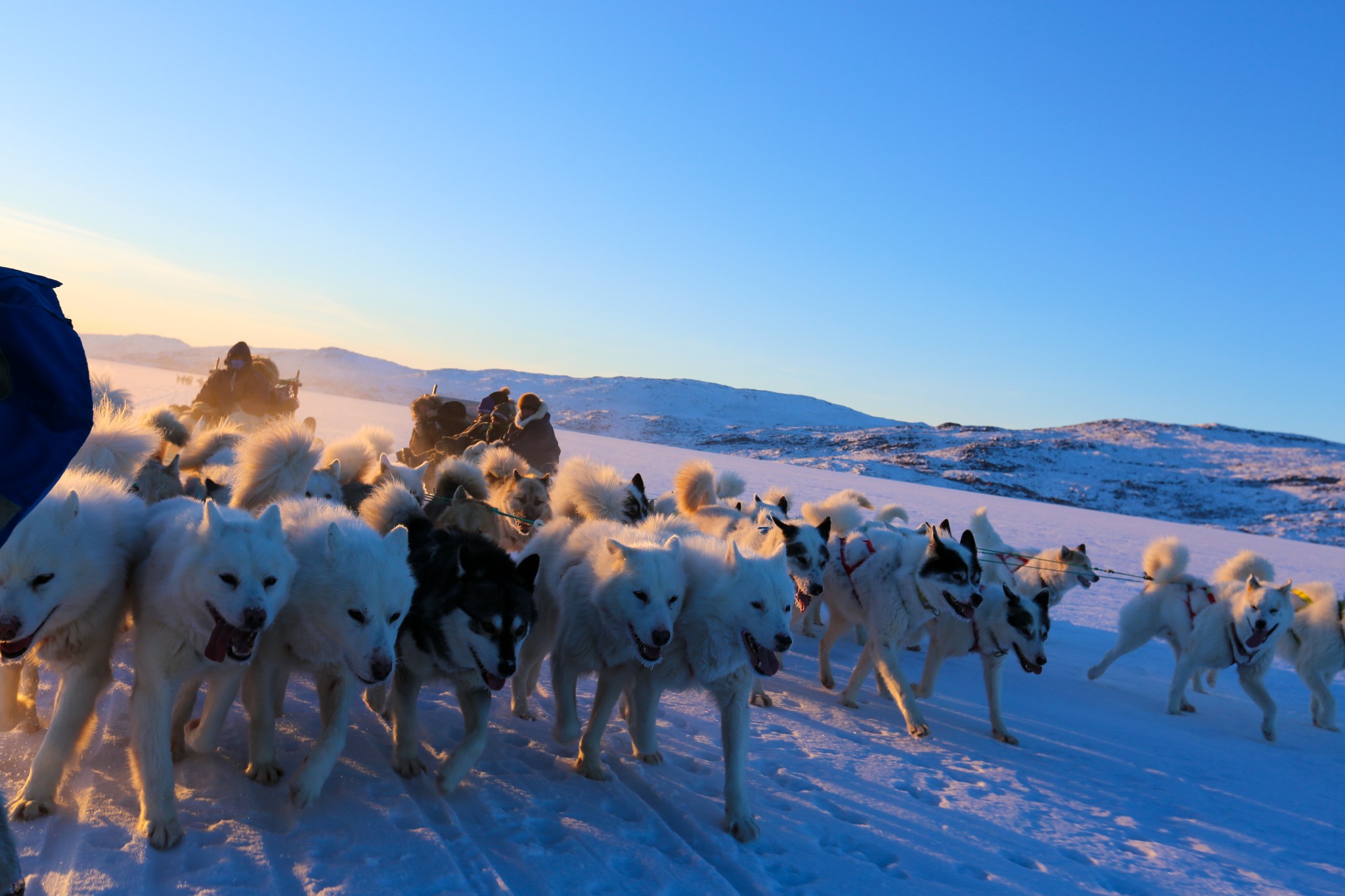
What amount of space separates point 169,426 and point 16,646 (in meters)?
4.11

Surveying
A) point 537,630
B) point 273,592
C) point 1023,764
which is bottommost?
point 1023,764

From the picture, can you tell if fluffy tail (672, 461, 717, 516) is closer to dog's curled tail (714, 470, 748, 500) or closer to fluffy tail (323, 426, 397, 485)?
dog's curled tail (714, 470, 748, 500)

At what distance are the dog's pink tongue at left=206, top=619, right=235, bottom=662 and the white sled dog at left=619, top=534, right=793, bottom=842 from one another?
1.73m

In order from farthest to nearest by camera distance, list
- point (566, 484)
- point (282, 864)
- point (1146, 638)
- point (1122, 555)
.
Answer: point (1122, 555) < point (1146, 638) < point (566, 484) < point (282, 864)

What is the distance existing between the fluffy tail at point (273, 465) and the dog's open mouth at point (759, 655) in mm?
2891

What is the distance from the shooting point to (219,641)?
2.74 meters

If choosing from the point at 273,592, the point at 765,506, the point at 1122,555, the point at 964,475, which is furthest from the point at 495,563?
the point at 964,475

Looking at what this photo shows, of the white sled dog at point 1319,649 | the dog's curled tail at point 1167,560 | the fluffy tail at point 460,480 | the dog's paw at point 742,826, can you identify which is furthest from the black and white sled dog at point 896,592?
the white sled dog at point 1319,649

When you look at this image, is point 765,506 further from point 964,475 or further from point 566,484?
point 964,475

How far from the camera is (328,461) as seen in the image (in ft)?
20.5

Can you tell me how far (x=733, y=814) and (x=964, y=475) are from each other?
42.5 m

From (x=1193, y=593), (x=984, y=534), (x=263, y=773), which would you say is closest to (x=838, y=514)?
(x=984, y=534)

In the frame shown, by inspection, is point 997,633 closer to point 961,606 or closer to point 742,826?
point 961,606

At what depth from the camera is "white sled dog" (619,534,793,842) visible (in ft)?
12.1
